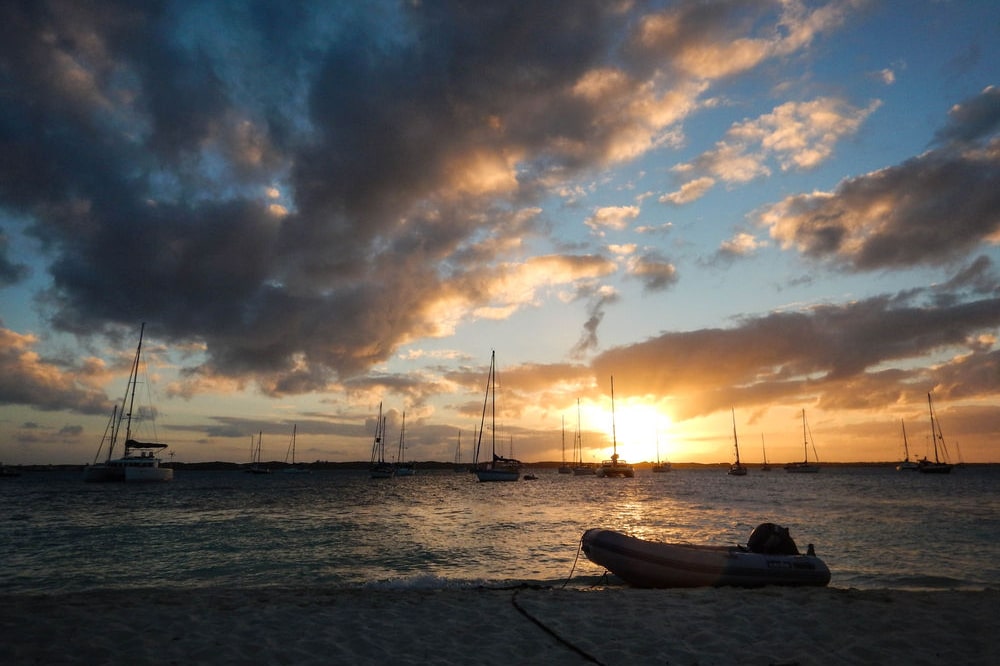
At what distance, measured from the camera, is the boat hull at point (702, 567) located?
14.0 meters

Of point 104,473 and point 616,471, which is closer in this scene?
point 104,473

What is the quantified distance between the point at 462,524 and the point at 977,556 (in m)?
24.4

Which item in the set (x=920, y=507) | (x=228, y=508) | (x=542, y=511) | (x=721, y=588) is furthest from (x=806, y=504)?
(x=228, y=508)

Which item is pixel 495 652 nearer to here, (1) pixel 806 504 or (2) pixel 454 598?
(2) pixel 454 598

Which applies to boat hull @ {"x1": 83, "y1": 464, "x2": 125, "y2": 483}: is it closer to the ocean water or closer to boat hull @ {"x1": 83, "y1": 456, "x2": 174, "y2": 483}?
boat hull @ {"x1": 83, "y1": 456, "x2": 174, "y2": 483}

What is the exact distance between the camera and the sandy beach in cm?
786

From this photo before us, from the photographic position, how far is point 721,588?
1334cm

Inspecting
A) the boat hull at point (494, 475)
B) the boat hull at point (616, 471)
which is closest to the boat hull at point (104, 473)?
the boat hull at point (494, 475)

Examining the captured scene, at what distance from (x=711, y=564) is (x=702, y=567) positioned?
24 cm

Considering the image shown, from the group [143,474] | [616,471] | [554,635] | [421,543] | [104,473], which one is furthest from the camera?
[616,471]

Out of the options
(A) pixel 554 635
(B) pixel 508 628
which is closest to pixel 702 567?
(A) pixel 554 635

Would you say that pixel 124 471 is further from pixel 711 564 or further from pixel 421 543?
pixel 711 564

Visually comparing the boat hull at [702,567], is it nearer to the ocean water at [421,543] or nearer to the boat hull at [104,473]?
the ocean water at [421,543]

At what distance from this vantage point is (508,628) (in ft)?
30.8
